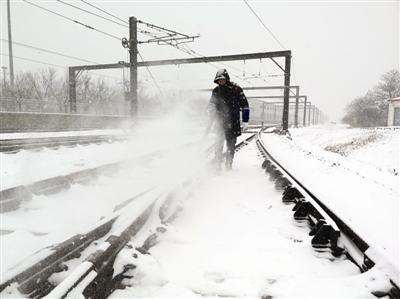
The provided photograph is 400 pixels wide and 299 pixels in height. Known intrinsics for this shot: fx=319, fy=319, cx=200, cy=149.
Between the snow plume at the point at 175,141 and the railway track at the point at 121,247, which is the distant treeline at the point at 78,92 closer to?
the snow plume at the point at 175,141

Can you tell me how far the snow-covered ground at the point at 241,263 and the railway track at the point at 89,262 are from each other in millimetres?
126

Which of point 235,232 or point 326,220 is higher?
point 326,220

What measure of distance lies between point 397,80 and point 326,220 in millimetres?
60660

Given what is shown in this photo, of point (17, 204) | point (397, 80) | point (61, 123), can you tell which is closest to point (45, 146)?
point (17, 204)

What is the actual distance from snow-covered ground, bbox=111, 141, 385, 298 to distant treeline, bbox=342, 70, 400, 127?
174 ft

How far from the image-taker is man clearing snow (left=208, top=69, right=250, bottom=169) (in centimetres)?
638

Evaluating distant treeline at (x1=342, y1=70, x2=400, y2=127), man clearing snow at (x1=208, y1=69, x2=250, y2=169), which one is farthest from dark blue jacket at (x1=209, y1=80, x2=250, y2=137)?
distant treeline at (x1=342, y1=70, x2=400, y2=127)

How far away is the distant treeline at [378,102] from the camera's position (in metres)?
49.9

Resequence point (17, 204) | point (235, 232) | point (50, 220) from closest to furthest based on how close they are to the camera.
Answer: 1. point (235, 232)
2. point (50, 220)
3. point (17, 204)

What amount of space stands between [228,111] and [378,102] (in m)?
55.0

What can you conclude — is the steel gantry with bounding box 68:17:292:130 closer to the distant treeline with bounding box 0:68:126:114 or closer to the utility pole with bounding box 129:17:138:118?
the utility pole with bounding box 129:17:138:118

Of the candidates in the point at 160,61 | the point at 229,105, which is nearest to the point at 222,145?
the point at 229,105

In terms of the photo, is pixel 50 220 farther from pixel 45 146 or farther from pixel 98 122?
pixel 98 122

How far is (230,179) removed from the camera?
5.54 metres
